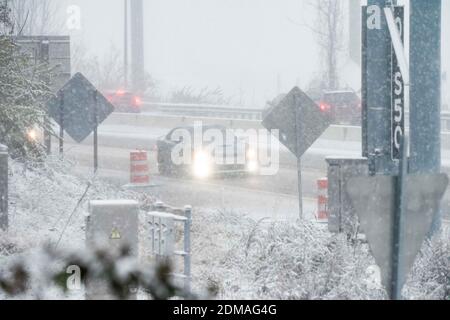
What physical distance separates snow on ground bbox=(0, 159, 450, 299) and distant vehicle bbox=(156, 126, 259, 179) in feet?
30.5

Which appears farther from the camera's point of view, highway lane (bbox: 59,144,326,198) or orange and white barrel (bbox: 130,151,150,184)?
highway lane (bbox: 59,144,326,198)

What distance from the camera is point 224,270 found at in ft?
35.9

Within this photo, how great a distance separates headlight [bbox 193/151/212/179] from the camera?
2502 cm

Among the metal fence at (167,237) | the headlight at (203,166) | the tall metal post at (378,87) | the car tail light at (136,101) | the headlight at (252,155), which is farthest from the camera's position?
the car tail light at (136,101)

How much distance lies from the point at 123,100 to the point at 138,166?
81.5ft

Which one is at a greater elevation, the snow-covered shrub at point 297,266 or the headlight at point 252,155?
the headlight at point 252,155

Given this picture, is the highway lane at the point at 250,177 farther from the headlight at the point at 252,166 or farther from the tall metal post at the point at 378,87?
the tall metal post at the point at 378,87

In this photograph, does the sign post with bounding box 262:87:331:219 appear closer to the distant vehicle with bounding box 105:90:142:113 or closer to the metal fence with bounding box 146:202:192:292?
the metal fence with bounding box 146:202:192:292

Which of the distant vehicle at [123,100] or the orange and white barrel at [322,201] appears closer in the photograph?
the orange and white barrel at [322,201]

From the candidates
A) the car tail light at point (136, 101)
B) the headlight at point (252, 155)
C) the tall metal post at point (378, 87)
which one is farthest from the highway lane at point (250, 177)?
the car tail light at point (136, 101)

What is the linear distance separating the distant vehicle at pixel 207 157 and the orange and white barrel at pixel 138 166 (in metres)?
2.55

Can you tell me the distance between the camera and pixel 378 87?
12039 mm

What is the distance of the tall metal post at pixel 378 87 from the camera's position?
39.4ft

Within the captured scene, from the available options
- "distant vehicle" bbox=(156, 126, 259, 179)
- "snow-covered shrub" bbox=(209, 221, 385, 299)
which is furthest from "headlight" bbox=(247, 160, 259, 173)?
"snow-covered shrub" bbox=(209, 221, 385, 299)
